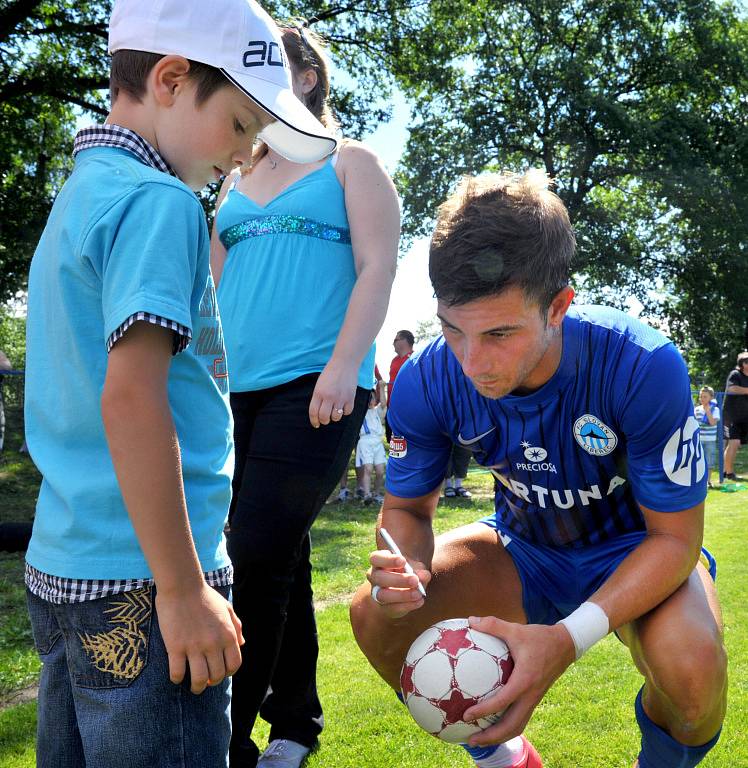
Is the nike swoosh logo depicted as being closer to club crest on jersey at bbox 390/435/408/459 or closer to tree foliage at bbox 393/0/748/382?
club crest on jersey at bbox 390/435/408/459

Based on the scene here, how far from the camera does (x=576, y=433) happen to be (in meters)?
2.69

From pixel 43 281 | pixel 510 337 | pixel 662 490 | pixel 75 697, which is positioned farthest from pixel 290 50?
pixel 75 697

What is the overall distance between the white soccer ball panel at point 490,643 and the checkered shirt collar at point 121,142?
5.22 feet

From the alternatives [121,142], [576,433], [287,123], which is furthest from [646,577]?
[121,142]

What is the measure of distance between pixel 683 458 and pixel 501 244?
91 centimetres

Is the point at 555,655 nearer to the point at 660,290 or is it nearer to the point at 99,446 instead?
the point at 99,446

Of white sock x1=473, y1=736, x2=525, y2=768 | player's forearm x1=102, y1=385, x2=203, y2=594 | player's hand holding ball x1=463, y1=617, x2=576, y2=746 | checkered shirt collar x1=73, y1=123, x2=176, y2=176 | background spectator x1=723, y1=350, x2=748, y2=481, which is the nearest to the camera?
player's forearm x1=102, y1=385, x2=203, y2=594

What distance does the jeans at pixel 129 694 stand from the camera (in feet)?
5.02

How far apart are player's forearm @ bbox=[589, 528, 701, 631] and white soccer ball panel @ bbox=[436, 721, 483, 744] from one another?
0.54 metres

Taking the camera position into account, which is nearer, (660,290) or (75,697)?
(75,697)

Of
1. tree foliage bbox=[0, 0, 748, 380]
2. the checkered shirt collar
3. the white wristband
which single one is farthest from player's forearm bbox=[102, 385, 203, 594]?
tree foliage bbox=[0, 0, 748, 380]

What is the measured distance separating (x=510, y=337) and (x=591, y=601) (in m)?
0.87

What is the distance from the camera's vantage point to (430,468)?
2.95 meters

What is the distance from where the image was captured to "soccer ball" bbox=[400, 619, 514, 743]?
2.29 m
